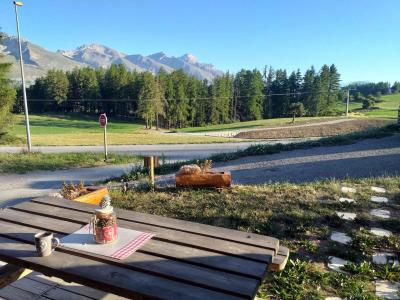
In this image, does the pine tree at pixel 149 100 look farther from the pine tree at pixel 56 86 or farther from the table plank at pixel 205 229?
the table plank at pixel 205 229

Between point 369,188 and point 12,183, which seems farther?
point 12,183

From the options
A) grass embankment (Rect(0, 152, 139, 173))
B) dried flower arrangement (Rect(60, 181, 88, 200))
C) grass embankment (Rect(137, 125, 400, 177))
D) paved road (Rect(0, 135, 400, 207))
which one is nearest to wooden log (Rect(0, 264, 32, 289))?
dried flower arrangement (Rect(60, 181, 88, 200))

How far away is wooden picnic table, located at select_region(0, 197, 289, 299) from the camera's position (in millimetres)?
1719

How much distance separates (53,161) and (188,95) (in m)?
59.6

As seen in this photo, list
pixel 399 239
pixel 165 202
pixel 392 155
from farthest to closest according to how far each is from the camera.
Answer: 1. pixel 392 155
2. pixel 165 202
3. pixel 399 239

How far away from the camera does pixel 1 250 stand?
2096mm

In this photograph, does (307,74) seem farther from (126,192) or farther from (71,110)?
(126,192)

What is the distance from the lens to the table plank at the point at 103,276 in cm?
166

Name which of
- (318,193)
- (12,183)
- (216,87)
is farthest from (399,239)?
(216,87)

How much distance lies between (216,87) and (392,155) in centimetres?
6412

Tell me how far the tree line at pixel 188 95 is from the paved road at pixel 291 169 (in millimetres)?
53393

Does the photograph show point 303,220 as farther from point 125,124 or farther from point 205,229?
point 125,124

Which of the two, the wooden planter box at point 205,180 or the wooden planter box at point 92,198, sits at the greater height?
the wooden planter box at point 92,198

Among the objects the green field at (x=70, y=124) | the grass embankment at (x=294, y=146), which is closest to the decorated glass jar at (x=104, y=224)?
the grass embankment at (x=294, y=146)
